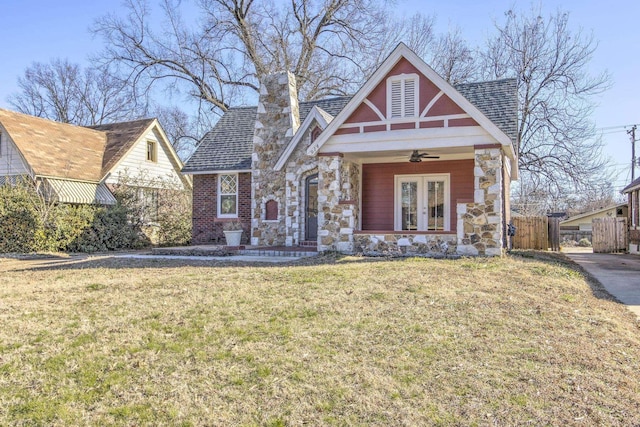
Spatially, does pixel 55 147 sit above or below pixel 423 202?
above

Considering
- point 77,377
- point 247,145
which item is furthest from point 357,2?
point 77,377

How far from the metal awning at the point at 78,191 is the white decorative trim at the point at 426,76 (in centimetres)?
997

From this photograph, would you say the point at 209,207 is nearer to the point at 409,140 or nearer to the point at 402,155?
the point at 402,155

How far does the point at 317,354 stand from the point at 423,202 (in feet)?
36.8

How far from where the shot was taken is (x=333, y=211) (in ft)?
43.9

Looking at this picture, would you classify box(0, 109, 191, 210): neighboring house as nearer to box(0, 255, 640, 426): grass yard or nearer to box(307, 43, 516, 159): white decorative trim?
box(307, 43, 516, 159): white decorative trim

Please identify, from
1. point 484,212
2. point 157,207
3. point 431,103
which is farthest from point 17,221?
point 484,212

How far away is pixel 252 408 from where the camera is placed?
3.81 meters

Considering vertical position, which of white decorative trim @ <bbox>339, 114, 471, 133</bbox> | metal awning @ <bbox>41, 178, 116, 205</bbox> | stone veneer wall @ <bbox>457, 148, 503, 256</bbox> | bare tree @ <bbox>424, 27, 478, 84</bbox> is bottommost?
stone veneer wall @ <bbox>457, 148, 503, 256</bbox>

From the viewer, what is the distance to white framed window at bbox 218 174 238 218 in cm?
1858

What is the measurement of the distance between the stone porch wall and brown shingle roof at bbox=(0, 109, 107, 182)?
A: 12.0 meters

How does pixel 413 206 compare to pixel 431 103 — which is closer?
pixel 431 103

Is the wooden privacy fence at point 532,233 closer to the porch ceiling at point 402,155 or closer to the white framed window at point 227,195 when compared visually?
the porch ceiling at point 402,155

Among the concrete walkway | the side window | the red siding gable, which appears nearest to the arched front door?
the side window
